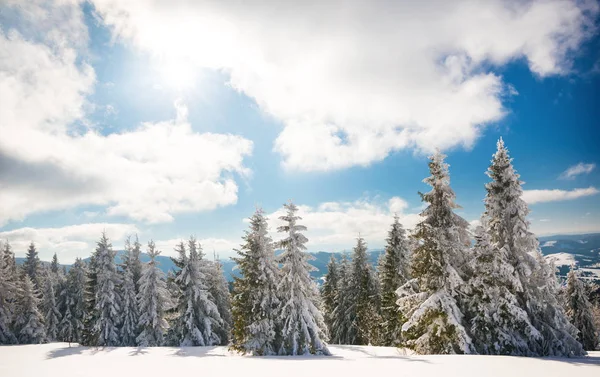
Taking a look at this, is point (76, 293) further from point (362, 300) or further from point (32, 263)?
point (362, 300)

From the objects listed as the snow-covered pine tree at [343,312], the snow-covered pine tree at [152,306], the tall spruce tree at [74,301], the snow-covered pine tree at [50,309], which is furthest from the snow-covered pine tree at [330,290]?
the snow-covered pine tree at [50,309]

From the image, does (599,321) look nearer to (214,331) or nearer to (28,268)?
(214,331)

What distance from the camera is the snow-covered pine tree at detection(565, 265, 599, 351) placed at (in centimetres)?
3541

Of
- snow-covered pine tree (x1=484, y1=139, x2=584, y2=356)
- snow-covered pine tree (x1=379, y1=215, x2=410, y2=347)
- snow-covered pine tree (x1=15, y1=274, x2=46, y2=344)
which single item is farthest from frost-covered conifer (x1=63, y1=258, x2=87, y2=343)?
snow-covered pine tree (x1=484, y1=139, x2=584, y2=356)

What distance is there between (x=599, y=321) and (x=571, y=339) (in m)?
37.1

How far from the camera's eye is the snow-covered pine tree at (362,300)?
37812 mm

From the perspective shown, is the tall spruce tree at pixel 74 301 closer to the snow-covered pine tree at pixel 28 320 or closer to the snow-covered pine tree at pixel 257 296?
the snow-covered pine tree at pixel 28 320

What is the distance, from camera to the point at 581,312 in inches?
1425

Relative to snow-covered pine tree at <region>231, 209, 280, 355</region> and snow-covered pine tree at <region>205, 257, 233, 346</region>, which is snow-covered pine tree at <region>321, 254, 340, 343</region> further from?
snow-covered pine tree at <region>231, 209, 280, 355</region>

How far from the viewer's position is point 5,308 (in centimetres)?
3850

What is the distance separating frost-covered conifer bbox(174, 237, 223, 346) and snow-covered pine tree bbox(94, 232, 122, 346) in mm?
7869

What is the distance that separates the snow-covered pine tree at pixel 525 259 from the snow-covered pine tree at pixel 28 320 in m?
55.0

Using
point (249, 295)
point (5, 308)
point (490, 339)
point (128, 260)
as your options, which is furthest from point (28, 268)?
point (490, 339)

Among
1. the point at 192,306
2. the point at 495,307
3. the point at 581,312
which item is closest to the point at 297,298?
the point at 495,307
